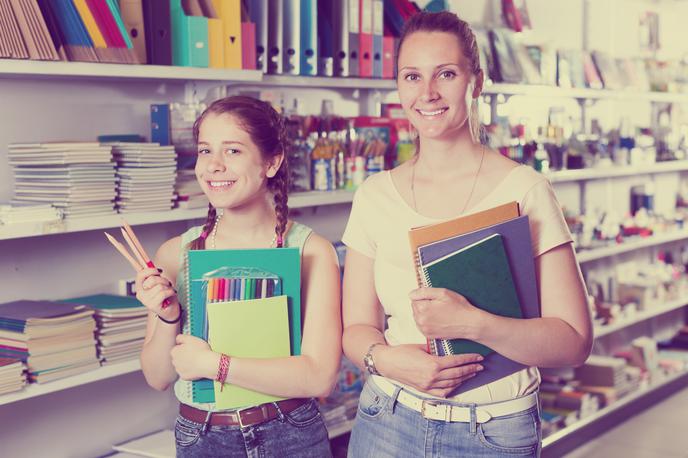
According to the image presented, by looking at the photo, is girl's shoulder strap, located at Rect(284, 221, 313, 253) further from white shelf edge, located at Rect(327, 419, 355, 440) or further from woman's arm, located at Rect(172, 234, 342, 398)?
white shelf edge, located at Rect(327, 419, 355, 440)

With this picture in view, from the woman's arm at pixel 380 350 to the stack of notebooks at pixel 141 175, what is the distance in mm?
1110

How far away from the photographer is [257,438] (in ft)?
5.61

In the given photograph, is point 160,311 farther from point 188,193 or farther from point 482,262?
point 188,193

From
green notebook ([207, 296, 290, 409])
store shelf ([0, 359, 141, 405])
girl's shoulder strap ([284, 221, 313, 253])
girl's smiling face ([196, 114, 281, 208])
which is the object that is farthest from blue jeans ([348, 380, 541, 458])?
store shelf ([0, 359, 141, 405])

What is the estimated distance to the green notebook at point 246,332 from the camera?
1649mm

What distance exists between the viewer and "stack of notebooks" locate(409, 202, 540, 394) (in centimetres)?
150

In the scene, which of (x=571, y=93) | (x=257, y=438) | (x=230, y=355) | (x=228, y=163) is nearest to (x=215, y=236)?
(x=228, y=163)

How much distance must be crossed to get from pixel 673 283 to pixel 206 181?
4966mm

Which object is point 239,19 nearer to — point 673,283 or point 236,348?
point 236,348

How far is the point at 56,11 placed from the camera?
2.44 m

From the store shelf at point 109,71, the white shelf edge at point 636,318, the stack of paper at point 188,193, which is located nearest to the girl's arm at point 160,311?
the store shelf at point 109,71

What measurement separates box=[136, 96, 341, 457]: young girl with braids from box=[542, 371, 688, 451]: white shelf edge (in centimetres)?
288

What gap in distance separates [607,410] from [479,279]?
3.79m

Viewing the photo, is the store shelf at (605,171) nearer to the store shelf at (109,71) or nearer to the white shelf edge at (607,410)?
the white shelf edge at (607,410)
